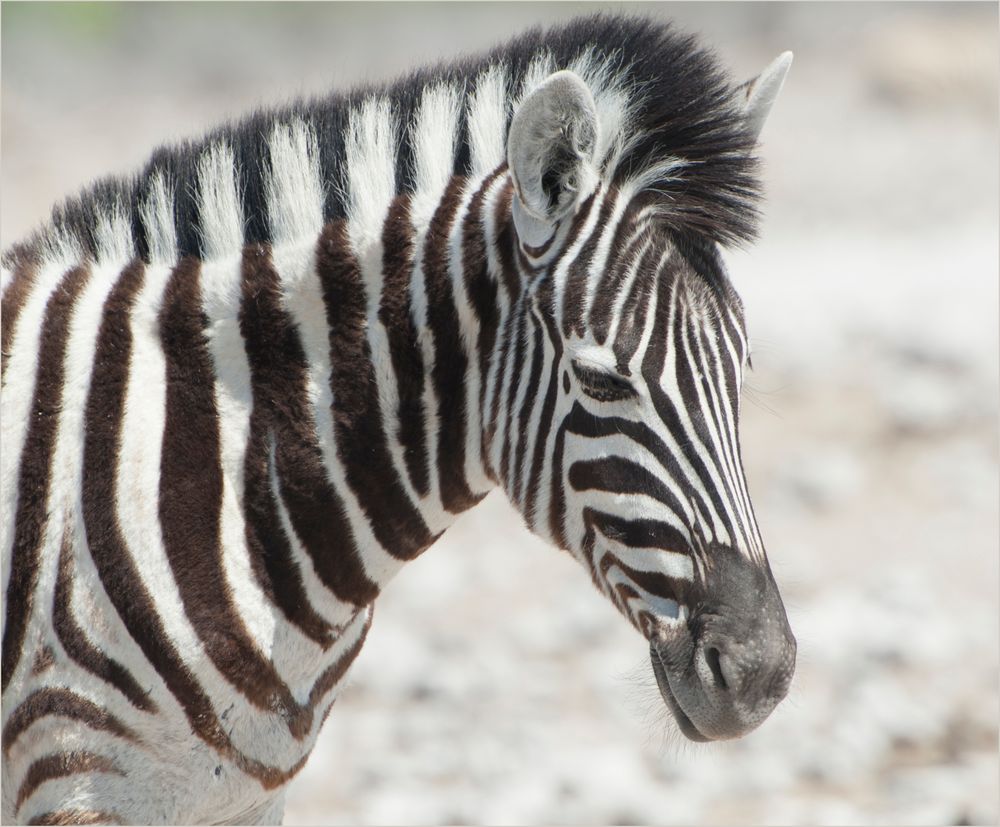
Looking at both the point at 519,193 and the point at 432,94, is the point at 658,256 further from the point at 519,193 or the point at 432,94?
the point at 432,94

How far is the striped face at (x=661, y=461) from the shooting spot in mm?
2756

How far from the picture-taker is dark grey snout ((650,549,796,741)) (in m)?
2.73

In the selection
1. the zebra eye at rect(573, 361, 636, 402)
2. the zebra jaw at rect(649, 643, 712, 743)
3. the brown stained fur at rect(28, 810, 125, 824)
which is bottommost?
the zebra jaw at rect(649, 643, 712, 743)

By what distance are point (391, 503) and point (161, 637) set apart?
66 centimetres

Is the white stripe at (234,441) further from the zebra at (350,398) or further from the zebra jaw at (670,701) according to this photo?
the zebra jaw at (670,701)

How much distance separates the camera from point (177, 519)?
9.70 ft

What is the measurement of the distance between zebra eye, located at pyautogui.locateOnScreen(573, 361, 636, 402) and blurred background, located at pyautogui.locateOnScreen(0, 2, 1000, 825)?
0.70 meters

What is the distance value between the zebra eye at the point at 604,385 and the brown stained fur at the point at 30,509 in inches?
51.4

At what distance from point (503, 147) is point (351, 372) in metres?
0.70

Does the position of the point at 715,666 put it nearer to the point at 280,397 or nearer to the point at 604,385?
the point at 604,385

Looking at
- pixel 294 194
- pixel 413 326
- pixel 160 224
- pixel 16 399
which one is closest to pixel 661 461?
pixel 413 326

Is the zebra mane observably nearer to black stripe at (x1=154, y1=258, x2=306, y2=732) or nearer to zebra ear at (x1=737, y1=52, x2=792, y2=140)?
zebra ear at (x1=737, y1=52, x2=792, y2=140)

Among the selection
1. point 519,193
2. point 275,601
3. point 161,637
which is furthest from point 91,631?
point 519,193

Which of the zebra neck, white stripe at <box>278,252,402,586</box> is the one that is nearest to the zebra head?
the zebra neck
